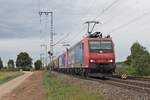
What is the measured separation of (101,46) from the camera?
116ft

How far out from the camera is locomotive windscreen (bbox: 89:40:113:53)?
1381 inches

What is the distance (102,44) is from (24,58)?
162 metres

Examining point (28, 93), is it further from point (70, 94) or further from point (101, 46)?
point (70, 94)

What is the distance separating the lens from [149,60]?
80062mm

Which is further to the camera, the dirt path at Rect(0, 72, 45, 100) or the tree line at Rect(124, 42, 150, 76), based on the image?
the tree line at Rect(124, 42, 150, 76)

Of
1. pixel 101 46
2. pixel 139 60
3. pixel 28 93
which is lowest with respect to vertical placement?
pixel 28 93

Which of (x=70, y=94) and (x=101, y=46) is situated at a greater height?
(x=101, y=46)

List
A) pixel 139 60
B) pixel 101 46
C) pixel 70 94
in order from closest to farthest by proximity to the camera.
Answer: pixel 70 94 < pixel 101 46 < pixel 139 60

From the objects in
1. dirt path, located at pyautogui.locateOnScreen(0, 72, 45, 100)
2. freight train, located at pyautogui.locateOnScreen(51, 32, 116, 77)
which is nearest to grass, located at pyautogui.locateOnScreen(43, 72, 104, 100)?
dirt path, located at pyautogui.locateOnScreen(0, 72, 45, 100)

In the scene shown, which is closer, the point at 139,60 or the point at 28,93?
the point at 28,93

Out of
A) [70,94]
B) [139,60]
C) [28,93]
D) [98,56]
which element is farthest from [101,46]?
[139,60]

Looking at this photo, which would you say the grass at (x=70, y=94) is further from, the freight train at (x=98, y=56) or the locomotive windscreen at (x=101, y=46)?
the locomotive windscreen at (x=101, y=46)

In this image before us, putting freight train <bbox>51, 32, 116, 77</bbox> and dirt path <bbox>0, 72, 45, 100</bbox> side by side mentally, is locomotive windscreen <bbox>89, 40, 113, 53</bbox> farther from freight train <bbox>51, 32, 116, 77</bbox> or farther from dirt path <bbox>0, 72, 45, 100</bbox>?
dirt path <bbox>0, 72, 45, 100</bbox>

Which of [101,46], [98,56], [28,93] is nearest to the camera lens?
[28,93]
